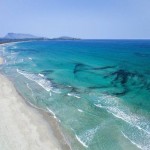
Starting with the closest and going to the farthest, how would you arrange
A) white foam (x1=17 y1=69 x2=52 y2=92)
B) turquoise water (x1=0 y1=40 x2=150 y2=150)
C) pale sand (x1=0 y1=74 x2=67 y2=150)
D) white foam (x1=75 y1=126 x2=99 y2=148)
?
1. pale sand (x1=0 y1=74 x2=67 y2=150)
2. white foam (x1=75 y1=126 x2=99 y2=148)
3. turquoise water (x1=0 y1=40 x2=150 y2=150)
4. white foam (x1=17 y1=69 x2=52 y2=92)

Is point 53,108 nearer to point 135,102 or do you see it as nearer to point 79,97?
point 79,97

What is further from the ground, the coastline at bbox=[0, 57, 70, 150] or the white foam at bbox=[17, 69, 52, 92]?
the white foam at bbox=[17, 69, 52, 92]

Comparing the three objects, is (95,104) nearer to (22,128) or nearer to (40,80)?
(22,128)

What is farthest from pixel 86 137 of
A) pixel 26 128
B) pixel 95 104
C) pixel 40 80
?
pixel 40 80

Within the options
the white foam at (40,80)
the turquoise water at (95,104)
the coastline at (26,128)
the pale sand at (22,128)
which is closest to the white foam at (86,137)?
the turquoise water at (95,104)

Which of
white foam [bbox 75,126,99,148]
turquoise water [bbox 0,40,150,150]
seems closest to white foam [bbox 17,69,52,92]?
turquoise water [bbox 0,40,150,150]

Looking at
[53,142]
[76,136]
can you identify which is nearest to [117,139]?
[76,136]

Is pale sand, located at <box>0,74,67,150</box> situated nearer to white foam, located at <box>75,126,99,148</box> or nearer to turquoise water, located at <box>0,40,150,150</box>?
turquoise water, located at <box>0,40,150,150</box>
